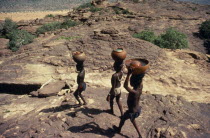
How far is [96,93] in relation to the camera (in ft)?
19.2

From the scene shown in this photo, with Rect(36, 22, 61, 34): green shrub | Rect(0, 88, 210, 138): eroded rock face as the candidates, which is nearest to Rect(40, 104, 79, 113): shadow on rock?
Rect(0, 88, 210, 138): eroded rock face

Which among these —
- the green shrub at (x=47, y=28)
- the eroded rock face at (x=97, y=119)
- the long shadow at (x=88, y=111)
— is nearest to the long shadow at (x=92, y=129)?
the eroded rock face at (x=97, y=119)

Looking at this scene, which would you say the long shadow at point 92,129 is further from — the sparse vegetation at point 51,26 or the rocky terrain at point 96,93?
the sparse vegetation at point 51,26

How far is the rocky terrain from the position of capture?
3861 millimetres

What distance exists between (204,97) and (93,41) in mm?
5450

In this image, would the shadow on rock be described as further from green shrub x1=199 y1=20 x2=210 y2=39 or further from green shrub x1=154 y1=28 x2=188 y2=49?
green shrub x1=199 y1=20 x2=210 y2=39

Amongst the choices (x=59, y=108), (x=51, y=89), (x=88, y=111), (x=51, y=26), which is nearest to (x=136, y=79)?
(x=88, y=111)

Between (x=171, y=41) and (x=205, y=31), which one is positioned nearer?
(x=171, y=41)

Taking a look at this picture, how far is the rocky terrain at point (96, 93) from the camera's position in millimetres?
3861

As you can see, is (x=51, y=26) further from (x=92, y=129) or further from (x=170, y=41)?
(x=92, y=129)

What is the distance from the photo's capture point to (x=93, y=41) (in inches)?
343

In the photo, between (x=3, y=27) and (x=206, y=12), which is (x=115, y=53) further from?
(x=206, y=12)

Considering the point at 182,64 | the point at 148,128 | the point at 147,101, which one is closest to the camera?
the point at 148,128

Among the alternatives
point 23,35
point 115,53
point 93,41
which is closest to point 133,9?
point 23,35
